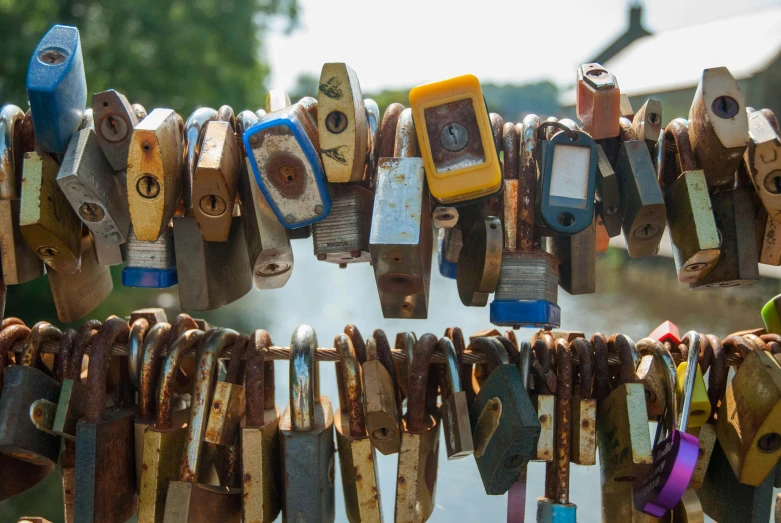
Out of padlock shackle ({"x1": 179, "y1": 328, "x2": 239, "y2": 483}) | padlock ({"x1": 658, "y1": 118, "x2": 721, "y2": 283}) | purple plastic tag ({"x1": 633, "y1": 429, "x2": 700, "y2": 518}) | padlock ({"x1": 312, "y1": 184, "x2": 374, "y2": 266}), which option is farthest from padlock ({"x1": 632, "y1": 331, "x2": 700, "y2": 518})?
padlock shackle ({"x1": 179, "y1": 328, "x2": 239, "y2": 483})

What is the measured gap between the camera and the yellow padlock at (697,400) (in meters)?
0.87

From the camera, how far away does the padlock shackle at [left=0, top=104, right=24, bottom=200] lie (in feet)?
2.63

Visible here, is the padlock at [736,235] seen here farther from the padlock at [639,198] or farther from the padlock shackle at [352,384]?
the padlock shackle at [352,384]

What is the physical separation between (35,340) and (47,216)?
0.79ft

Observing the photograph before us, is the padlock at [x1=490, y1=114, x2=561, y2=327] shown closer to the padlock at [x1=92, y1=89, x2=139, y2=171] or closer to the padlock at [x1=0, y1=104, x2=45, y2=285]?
the padlock at [x1=92, y1=89, x2=139, y2=171]

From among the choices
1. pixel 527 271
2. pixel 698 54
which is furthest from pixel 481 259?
pixel 698 54

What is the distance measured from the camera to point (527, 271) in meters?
0.78

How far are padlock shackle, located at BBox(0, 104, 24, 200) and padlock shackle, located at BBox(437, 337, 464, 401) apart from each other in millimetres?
559

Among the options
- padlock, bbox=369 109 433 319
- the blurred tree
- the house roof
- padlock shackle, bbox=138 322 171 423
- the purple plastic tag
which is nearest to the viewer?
padlock, bbox=369 109 433 319

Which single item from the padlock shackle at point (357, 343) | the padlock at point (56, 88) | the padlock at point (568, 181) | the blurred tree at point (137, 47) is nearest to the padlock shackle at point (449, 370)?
the padlock shackle at point (357, 343)

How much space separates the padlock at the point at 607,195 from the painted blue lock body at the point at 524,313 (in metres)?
0.15

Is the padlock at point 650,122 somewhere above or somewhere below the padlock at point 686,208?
above

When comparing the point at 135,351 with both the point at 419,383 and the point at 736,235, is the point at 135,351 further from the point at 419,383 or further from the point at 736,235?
the point at 736,235

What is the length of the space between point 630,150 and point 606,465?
393 mm
